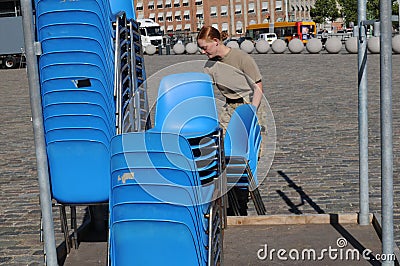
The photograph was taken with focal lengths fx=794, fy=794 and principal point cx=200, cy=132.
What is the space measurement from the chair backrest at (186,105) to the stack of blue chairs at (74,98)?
637 mm

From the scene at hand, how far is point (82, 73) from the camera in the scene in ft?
17.1

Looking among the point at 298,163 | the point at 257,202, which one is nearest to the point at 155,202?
the point at 257,202

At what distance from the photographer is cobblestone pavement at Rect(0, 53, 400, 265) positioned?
7.41 meters

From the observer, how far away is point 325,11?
107750mm

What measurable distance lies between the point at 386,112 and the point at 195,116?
1.64m

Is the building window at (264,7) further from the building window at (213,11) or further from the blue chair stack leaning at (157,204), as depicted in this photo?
the blue chair stack leaning at (157,204)

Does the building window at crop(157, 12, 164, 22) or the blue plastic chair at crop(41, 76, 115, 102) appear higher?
the building window at crop(157, 12, 164, 22)

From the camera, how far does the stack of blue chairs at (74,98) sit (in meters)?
5.17

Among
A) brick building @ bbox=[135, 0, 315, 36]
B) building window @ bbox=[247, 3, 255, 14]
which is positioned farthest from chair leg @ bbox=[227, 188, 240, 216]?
building window @ bbox=[247, 3, 255, 14]

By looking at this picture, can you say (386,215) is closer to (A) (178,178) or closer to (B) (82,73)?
(A) (178,178)

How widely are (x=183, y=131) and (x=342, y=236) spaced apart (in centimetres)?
149

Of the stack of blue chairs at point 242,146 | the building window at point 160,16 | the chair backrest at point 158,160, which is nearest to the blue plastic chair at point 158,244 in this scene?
the chair backrest at point 158,160

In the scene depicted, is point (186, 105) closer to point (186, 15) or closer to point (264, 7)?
point (264, 7)

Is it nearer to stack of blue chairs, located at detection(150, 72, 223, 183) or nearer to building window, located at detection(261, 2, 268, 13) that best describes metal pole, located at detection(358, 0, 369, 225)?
stack of blue chairs, located at detection(150, 72, 223, 183)
